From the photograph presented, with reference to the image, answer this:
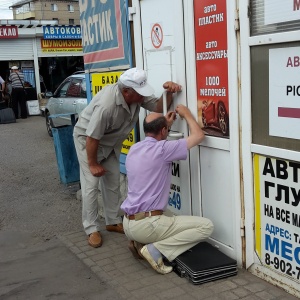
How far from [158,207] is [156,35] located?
1694 mm

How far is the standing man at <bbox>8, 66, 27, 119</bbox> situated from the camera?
55.5ft

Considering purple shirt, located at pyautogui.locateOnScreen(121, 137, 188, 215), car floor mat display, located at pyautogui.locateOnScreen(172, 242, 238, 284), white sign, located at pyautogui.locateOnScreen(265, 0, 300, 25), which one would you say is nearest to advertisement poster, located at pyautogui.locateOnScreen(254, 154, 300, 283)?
car floor mat display, located at pyautogui.locateOnScreen(172, 242, 238, 284)

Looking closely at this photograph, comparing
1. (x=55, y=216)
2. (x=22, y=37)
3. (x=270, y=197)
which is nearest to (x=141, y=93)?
(x=270, y=197)

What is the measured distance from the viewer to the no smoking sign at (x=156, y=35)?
169 inches

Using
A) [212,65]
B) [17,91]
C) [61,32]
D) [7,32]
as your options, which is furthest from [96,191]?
[61,32]

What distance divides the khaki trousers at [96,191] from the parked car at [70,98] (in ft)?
18.5

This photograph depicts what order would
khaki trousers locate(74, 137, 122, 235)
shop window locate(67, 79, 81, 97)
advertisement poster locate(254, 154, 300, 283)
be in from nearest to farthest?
1. advertisement poster locate(254, 154, 300, 283)
2. khaki trousers locate(74, 137, 122, 235)
3. shop window locate(67, 79, 81, 97)

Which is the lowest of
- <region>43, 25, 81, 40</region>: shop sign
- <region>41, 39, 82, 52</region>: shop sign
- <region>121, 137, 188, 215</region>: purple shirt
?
<region>121, 137, 188, 215</region>: purple shirt

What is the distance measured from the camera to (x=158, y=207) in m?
3.82

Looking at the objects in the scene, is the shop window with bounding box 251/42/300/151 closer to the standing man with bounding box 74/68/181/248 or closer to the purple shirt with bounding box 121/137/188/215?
the purple shirt with bounding box 121/137/188/215

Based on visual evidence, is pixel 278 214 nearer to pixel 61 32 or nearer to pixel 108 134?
pixel 108 134

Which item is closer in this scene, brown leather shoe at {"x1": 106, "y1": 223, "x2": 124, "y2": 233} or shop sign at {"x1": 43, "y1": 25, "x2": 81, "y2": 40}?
brown leather shoe at {"x1": 106, "y1": 223, "x2": 124, "y2": 233}

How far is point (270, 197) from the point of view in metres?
3.36

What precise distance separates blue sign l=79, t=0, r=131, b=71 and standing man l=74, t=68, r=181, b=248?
0.73 metres
